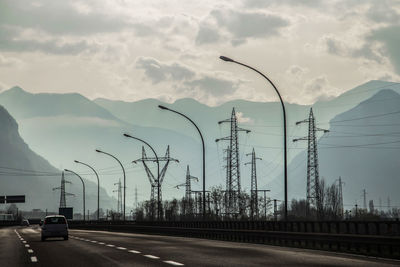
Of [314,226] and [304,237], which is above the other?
[314,226]

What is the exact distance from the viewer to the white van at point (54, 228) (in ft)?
127

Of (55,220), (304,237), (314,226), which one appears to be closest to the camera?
(304,237)

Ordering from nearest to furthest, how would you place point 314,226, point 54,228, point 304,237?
point 304,237 < point 314,226 < point 54,228

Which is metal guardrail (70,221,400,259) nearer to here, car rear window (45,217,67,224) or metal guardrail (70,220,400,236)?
metal guardrail (70,220,400,236)

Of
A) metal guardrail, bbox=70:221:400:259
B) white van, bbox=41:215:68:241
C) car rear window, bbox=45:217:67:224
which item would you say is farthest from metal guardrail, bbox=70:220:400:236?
car rear window, bbox=45:217:67:224

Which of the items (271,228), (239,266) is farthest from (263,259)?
(271,228)

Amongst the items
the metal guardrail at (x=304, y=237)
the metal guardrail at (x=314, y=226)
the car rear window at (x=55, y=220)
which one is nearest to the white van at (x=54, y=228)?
the car rear window at (x=55, y=220)

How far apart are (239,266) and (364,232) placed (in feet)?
37.3

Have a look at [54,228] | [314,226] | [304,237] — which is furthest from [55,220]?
[304,237]

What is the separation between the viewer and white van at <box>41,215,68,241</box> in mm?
38562

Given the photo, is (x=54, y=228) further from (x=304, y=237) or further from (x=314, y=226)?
(x=304, y=237)

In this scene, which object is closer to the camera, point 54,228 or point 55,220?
point 54,228

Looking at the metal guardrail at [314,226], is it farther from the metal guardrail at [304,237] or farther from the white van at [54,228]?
the white van at [54,228]

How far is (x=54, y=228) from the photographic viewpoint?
39.0 meters
